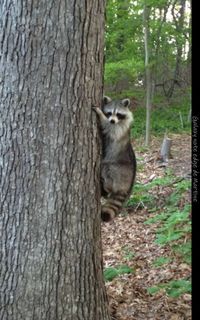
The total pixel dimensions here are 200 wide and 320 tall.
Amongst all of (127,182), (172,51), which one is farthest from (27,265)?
(172,51)

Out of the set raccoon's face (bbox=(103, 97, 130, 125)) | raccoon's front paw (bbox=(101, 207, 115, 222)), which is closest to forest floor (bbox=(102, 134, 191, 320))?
raccoon's front paw (bbox=(101, 207, 115, 222))

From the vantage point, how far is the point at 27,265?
3076 millimetres

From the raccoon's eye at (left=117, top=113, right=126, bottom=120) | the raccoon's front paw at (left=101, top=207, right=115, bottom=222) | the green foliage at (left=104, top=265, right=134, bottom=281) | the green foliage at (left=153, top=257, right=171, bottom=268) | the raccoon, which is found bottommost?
the green foliage at (left=104, top=265, right=134, bottom=281)

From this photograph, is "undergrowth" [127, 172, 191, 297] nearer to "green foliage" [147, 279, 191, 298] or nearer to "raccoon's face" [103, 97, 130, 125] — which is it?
"green foliage" [147, 279, 191, 298]

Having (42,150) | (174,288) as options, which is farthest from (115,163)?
(42,150)

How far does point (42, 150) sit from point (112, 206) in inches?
68.8

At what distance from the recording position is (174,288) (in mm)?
4719

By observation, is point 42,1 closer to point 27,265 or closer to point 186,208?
point 27,265

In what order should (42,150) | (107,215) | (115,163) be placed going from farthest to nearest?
(115,163), (107,215), (42,150)

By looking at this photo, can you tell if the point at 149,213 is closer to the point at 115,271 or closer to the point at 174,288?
the point at 115,271

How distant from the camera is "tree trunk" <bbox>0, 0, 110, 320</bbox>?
301 cm

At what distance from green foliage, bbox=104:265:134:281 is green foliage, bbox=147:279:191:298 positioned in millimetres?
564

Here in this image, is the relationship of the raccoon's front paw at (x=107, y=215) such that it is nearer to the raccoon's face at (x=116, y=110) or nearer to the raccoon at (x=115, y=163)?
the raccoon at (x=115, y=163)

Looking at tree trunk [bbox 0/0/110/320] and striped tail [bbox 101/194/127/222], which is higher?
tree trunk [bbox 0/0/110/320]
